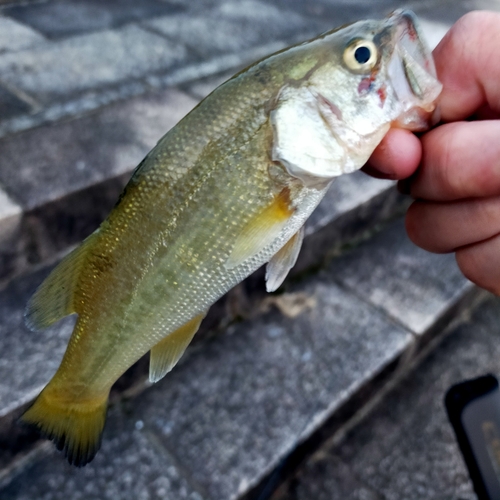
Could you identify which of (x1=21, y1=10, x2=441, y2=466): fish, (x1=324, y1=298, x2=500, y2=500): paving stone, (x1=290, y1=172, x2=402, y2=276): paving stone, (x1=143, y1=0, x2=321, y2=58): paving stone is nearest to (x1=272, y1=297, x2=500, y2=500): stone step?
(x1=324, y1=298, x2=500, y2=500): paving stone

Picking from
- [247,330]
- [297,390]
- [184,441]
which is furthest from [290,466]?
[247,330]

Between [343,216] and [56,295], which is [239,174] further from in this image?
[343,216]

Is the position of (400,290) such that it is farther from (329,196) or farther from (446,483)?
(446,483)

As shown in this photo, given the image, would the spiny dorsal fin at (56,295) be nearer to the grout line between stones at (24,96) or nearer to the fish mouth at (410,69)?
the fish mouth at (410,69)

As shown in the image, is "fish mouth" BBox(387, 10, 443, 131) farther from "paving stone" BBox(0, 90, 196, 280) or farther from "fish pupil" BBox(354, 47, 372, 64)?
"paving stone" BBox(0, 90, 196, 280)

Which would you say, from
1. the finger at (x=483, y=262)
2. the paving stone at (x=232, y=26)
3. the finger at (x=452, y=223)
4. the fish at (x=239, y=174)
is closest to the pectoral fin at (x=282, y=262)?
the fish at (x=239, y=174)

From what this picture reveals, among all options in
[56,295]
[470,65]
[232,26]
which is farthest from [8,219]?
[232,26]
